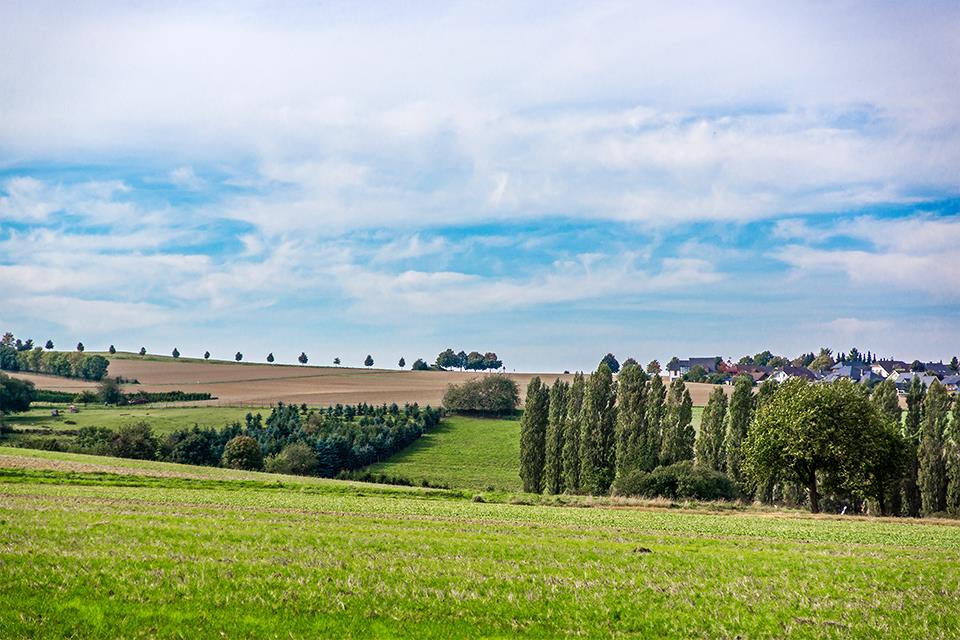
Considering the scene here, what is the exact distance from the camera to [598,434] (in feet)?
338

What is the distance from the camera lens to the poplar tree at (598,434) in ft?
332

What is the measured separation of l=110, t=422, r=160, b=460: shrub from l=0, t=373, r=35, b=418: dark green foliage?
39079 mm

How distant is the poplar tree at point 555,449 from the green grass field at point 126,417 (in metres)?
61.1

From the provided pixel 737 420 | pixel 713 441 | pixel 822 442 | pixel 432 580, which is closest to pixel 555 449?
pixel 713 441

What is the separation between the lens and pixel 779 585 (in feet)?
77.0

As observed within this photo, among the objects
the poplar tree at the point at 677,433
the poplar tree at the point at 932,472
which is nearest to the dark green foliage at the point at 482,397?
the poplar tree at the point at 677,433

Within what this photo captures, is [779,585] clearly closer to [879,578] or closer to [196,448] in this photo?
[879,578]

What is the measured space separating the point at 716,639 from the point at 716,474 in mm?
68323

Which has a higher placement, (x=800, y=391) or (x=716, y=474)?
(x=800, y=391)

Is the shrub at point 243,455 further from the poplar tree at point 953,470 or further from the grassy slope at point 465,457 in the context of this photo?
the poplar tree at point 953,470

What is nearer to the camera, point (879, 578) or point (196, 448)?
point (879, 578)

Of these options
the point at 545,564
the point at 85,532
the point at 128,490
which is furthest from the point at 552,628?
the point at 128,490

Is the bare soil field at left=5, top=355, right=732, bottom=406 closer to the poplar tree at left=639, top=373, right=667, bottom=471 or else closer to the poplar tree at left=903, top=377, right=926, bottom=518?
the poplar tree at left=903, top=377, right=926, bottom=518

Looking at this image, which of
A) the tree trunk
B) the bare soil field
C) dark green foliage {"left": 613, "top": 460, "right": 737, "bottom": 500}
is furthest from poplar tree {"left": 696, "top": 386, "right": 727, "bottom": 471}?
the bare soil field
